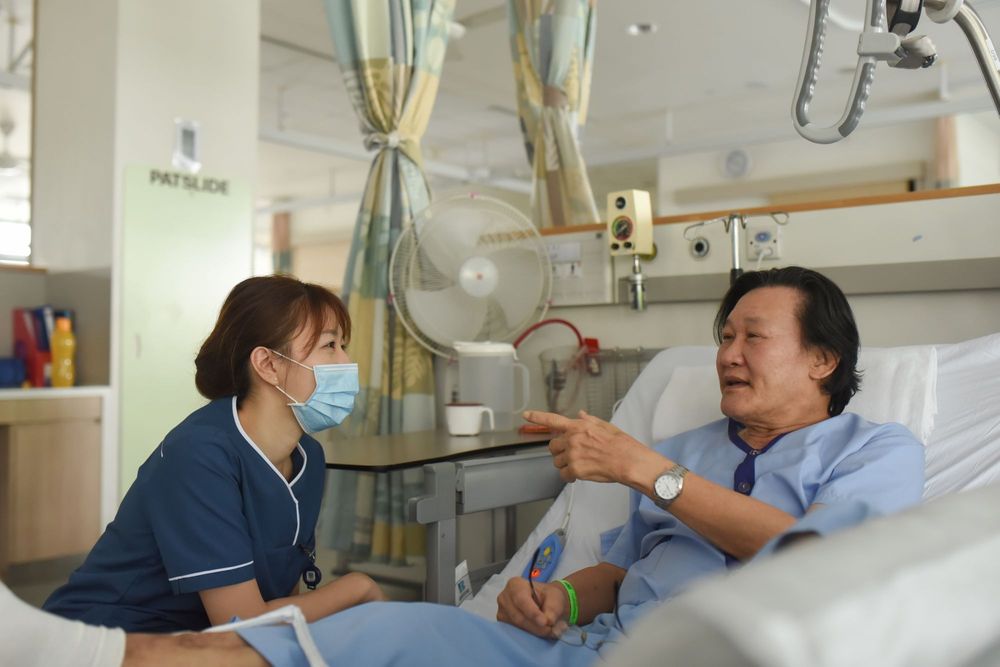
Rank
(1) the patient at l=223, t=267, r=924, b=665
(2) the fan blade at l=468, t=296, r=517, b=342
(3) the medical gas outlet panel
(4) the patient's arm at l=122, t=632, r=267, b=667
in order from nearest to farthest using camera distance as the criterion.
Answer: (4) the patient's arm at l=122, t=632, r=267, b=667
(1) the patient at l=223, t=267, r=924, b=665
(3) the medical gas outlet panel
(2) the fan blade at l=468, t=296, r=517, b=342

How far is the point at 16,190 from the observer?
31.2ft

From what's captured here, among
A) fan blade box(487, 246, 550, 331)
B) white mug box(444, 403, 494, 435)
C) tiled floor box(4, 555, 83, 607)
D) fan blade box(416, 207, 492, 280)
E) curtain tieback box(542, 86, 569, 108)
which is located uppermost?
curtain tieback box(542, 86, 569, 108)

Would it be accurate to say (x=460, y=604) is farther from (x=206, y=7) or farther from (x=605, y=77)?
(x=605, y=77)

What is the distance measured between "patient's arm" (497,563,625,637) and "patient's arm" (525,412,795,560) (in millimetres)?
190

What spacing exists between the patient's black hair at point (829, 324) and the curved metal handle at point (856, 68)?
36 centimetres

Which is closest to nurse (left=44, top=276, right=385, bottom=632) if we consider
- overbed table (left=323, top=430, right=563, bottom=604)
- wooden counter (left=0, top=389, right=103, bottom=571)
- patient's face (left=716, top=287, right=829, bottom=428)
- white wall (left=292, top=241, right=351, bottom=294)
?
overbed table (left=323, top=430, right=563, bottom=604)

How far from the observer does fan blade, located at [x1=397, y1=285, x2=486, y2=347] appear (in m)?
2.69

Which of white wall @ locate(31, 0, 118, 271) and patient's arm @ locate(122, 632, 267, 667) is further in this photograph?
white wall @ locate(31, 0, 118, 271)

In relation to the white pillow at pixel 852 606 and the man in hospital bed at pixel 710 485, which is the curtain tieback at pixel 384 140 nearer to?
the man in hospital bed at pixel 710 485

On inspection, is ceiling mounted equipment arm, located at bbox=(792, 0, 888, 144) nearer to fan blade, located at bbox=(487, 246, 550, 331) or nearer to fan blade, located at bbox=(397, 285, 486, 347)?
fan blade, located at bbox=(487, 246, 550, 331)

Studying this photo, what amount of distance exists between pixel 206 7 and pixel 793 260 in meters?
2.66

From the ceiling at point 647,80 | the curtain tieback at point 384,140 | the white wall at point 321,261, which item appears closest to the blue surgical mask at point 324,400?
the curtain tieback at point 384,140

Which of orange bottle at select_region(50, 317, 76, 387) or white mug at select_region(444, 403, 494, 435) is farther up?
orange bottle at select_region(50, 317, 76, 387)

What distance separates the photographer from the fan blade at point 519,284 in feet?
8.76
